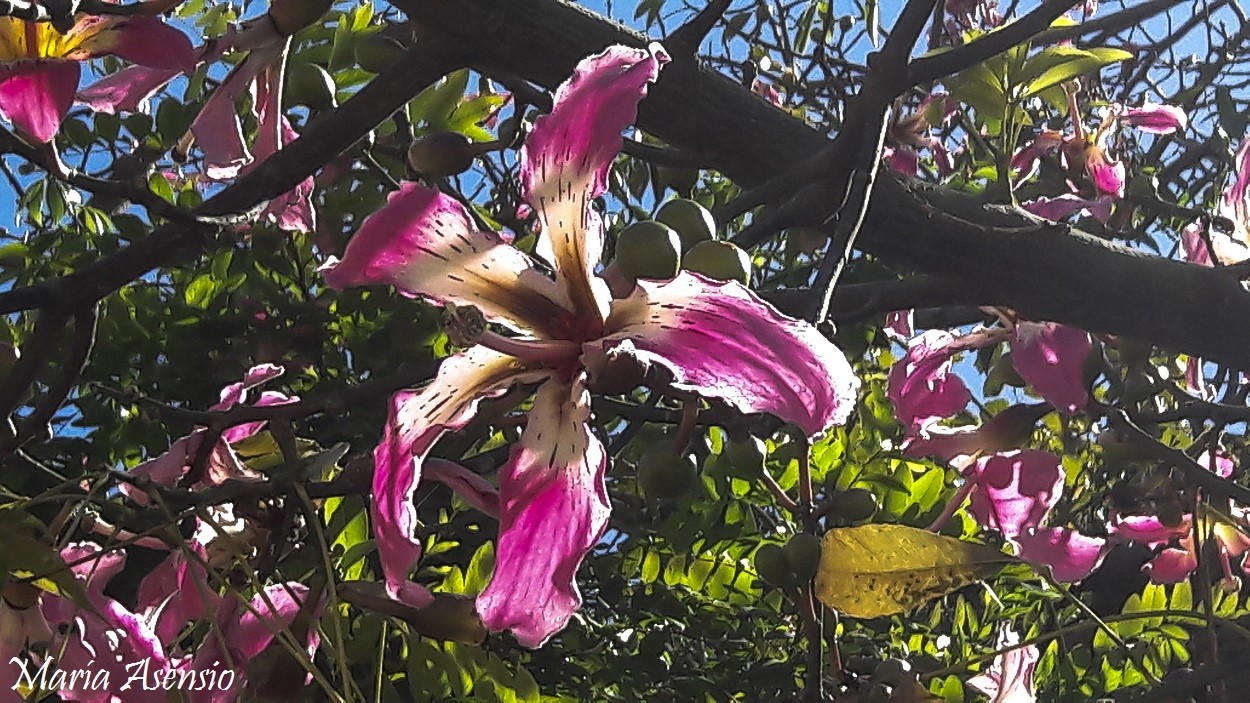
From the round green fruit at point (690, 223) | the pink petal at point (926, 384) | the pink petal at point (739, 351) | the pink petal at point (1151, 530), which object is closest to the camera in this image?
the pink petal at point (739, 351)

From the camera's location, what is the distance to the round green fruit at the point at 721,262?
0.49 meters

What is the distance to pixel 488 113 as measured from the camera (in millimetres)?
1092

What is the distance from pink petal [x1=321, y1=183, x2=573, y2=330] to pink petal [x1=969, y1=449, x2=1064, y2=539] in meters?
0.43

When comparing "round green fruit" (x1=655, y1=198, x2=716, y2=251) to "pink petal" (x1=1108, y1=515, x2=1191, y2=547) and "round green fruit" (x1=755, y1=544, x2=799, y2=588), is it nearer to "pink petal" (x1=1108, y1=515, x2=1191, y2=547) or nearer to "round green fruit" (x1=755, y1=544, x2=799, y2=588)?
"round green fruit" (x1=755, y1=544, x2=799, y2=588)

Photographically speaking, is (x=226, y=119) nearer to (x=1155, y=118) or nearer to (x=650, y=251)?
(x=650, y=251)

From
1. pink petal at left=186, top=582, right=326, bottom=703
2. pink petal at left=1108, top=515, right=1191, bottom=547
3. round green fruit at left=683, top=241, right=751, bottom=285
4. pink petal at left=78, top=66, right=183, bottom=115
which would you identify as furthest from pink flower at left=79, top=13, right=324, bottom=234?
pink petal at left=1108, top=515, right=1191, bottom=547

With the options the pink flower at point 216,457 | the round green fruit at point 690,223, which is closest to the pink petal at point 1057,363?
the round green fruit at point 690,223

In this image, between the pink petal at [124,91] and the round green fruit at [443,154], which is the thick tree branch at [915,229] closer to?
the round green fruit at [443,154]

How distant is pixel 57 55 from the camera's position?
0.72 m

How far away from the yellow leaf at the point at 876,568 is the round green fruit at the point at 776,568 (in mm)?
80

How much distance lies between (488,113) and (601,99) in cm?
64

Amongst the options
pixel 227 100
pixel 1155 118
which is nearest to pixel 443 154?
pixel 227 100

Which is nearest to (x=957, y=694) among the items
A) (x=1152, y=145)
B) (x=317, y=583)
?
(x=317, y=583)

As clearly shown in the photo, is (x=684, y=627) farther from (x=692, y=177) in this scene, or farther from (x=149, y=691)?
(x=149, y=691)
